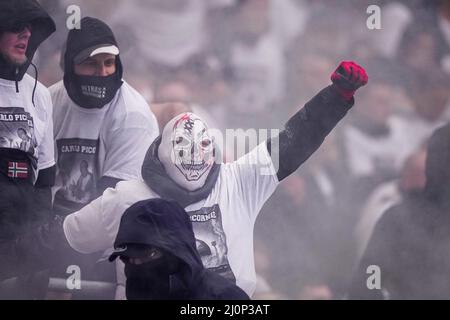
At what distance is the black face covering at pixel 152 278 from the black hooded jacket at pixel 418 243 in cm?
89

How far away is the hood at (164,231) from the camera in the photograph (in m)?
2.59

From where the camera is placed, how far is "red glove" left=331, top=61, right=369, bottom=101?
306 cm

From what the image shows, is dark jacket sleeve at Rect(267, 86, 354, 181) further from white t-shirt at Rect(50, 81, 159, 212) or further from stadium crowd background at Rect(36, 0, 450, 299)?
white t-shirt at Rect(50, 81, 159, 212)

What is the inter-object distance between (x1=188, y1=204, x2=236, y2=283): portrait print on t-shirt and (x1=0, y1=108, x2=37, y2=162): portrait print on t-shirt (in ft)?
2.05

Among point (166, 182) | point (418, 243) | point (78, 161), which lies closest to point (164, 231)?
point (166, 182)

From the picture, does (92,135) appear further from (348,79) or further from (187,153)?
(348,79)

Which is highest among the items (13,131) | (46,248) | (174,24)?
(174,24)

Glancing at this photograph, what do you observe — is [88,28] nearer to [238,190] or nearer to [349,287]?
[238,190]

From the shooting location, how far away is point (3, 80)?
302cm

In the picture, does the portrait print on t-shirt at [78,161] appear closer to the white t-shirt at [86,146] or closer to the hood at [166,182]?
the white t-shirt at [86,146]

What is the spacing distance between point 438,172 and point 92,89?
4.50 ft

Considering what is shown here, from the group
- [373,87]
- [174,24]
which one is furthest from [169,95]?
[373,87]

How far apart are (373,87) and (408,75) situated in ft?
0.52

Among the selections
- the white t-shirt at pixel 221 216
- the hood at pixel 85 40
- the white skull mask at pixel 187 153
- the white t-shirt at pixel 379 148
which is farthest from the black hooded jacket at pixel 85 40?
the white t-shirt at pixel 379 148
